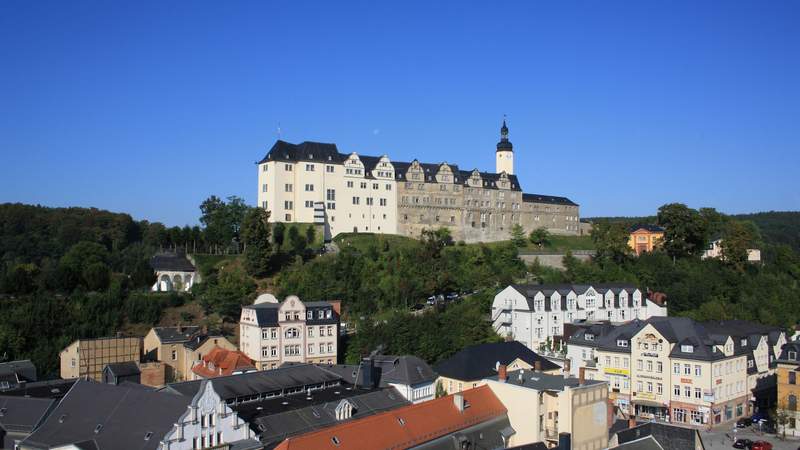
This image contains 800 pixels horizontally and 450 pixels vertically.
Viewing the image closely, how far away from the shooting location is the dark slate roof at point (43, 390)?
1457 inches

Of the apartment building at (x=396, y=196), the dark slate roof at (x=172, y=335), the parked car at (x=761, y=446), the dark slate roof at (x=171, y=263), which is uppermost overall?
the apartment building at (x=396, y=196)

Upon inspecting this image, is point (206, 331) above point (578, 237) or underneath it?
underneath

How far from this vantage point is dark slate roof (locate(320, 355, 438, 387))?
135 feet

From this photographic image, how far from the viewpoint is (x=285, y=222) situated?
7712 centimetres

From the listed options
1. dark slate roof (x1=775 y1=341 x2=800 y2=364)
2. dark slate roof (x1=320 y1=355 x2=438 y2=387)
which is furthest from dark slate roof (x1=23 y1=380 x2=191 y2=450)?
dark slate roof (x1=775 y1=341 x2=800 y2=364)

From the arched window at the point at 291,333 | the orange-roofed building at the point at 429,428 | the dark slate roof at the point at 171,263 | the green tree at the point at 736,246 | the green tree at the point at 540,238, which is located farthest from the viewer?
the green tree at the point at 540,238

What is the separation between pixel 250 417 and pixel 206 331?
2369 centimetres

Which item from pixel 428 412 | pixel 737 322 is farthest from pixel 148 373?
pixel 737 322

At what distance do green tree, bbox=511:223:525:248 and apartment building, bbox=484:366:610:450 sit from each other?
44774 mm

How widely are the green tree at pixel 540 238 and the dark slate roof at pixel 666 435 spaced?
5649cm

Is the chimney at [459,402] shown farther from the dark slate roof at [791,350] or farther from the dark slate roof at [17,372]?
the dark slate roof at [17,372]

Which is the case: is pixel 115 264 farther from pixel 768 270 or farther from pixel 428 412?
pixel 768 270

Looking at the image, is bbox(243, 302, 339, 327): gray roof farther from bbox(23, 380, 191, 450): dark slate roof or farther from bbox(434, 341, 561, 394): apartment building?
bbox(23, 380, 191, 450): dark slate roof

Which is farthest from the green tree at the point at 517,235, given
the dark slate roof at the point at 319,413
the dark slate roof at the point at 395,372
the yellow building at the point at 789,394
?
the dark slate roof at the point at 319,413
